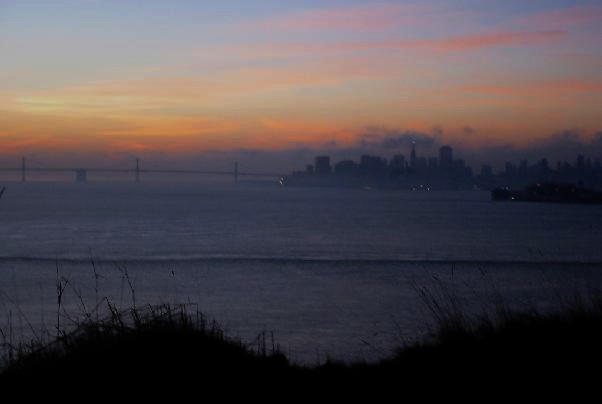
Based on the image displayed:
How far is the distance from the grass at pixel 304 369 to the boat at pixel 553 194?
123301 millimetres

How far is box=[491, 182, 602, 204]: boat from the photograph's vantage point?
125 m

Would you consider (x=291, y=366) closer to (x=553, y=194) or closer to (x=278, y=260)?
(x=278, y=260)

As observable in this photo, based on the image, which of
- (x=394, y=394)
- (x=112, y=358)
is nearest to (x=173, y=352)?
(x=112, y=358)

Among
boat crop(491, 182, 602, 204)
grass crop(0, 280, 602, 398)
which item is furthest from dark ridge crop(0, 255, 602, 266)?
boat crop(491, 182, 602, 204)

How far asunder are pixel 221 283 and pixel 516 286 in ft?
30.8

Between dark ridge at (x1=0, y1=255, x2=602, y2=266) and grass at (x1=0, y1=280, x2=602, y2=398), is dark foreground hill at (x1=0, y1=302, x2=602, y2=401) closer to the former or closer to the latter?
grass at (x1=0, y1=280, x2=602, y2=398)

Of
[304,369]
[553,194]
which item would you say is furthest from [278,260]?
[553,194]

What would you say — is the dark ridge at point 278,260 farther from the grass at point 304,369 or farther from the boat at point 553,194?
the boat at point 553,194

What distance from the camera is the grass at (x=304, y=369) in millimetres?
5246

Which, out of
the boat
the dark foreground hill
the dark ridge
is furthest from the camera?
the boat

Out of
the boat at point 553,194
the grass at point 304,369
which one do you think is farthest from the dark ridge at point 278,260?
the boat at point 553,194

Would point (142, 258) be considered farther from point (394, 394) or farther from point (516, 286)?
point (394, 394)

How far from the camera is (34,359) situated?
5719 mm

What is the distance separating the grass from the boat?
405 feet
